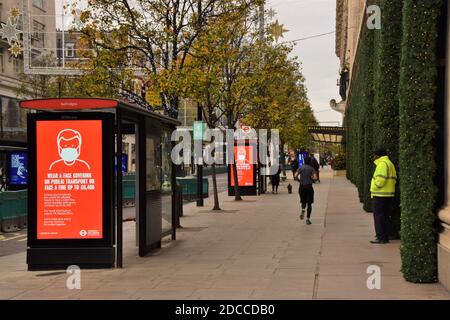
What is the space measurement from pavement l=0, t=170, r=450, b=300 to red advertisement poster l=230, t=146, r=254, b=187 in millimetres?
13656

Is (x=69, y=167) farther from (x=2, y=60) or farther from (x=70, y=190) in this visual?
(x=2, y=60)

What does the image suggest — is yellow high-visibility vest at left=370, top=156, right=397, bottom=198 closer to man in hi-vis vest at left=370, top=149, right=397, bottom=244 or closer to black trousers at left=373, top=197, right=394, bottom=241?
man in hi-vis vest at left=370, top=149, right=397, bottom=244

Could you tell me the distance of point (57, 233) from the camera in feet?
35.2

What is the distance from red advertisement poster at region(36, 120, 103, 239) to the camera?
10.8m

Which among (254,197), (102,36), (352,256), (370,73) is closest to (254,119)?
(254,197)

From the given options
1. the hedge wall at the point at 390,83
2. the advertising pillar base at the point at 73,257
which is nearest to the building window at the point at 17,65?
the hedge wall at the point at 390,83

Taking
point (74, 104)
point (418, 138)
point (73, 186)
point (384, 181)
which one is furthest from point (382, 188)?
point (74, 104)

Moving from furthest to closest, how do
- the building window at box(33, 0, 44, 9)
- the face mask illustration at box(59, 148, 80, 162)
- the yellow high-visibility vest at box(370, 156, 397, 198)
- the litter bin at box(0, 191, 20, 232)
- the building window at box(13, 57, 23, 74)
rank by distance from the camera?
the building window at box(13, 57, 23, 74), the building window at box(33, 0, 44, 9), the litter bin at box(0, 191, 20, 232), the yellow high-visibility vest at box(370, 156, 397, 198), the face mask illustration at box(59, 148, 80, 162)

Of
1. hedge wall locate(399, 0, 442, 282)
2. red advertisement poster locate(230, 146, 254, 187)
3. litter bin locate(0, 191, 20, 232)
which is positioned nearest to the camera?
hedge wall locate(399, 0, 442, 282)

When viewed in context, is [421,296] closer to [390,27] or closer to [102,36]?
[390,27]

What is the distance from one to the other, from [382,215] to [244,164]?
18.3 metres

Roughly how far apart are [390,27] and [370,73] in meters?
5.99

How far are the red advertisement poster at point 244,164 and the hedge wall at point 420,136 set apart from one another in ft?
72.0

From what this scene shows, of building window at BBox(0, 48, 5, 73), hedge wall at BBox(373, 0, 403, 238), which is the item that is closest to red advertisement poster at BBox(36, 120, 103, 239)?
hedge wall at BBox(373, 0, 403, 238)
